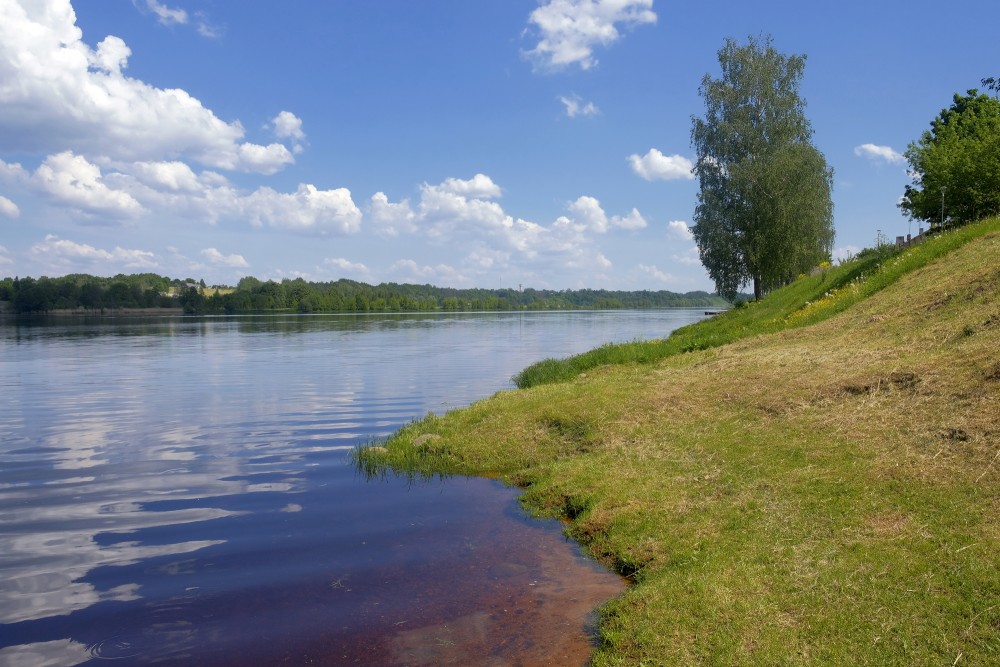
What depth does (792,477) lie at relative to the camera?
406 inches

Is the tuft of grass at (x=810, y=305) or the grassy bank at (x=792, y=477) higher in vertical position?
the tuft of grass at (x=810, y=305)

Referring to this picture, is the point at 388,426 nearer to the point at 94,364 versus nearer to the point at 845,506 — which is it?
the point at 845,506

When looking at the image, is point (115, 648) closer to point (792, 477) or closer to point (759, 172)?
point (792, 477)

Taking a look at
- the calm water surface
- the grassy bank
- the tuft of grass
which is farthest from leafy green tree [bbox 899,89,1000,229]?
the calm water surface

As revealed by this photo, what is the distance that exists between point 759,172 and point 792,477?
136 ft

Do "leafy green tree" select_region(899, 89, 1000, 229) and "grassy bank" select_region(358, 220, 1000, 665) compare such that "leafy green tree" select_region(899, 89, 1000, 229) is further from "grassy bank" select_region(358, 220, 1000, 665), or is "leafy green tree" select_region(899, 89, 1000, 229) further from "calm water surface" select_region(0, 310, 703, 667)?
"calm water surface" select_region(0, 310, 703, 667)

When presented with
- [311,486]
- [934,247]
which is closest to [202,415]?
[311,486]

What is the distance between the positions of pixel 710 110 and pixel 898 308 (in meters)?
35.4

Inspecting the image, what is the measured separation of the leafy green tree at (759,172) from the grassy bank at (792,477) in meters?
27.6

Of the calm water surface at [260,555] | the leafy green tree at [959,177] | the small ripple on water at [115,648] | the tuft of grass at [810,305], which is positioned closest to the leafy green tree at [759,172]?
the leafy green tree at [959,177]

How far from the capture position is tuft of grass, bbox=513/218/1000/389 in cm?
2403

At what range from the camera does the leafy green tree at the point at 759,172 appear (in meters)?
47.4

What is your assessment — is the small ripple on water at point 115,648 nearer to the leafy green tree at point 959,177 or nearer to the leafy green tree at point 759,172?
the leafy green tree at point 959,177

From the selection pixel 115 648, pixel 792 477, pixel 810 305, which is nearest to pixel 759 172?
pixel 810 305
